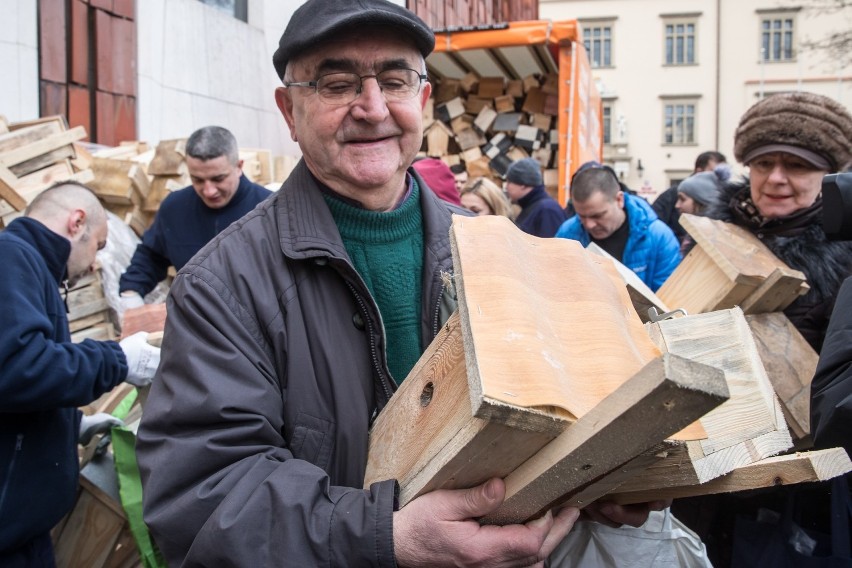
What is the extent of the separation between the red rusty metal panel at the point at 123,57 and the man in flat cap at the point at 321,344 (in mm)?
5975

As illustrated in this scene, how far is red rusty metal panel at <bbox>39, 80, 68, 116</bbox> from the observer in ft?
21.4

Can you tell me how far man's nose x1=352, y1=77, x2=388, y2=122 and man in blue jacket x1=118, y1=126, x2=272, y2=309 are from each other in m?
3.12

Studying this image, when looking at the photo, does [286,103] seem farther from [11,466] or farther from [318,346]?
[11,466]

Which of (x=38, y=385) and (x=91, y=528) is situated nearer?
(x=38, y=385)

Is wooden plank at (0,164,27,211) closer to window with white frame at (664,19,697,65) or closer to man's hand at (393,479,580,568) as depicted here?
man's hand at (393,479,580,568)

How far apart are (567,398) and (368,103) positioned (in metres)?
0.96

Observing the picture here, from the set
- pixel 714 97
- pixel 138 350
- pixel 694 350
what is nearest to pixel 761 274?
pixel 694 350

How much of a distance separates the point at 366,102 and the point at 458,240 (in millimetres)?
552

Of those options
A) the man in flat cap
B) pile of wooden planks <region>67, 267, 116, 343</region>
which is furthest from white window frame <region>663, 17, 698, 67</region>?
the man in flat cap

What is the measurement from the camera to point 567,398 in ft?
4.02

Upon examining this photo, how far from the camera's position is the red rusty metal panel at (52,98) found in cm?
652

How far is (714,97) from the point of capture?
Answer: 35.0 m

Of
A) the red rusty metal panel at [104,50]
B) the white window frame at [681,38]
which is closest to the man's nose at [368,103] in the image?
the red rusty metal panel at [104,50]

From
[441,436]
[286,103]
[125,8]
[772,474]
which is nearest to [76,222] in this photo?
[286,103]
